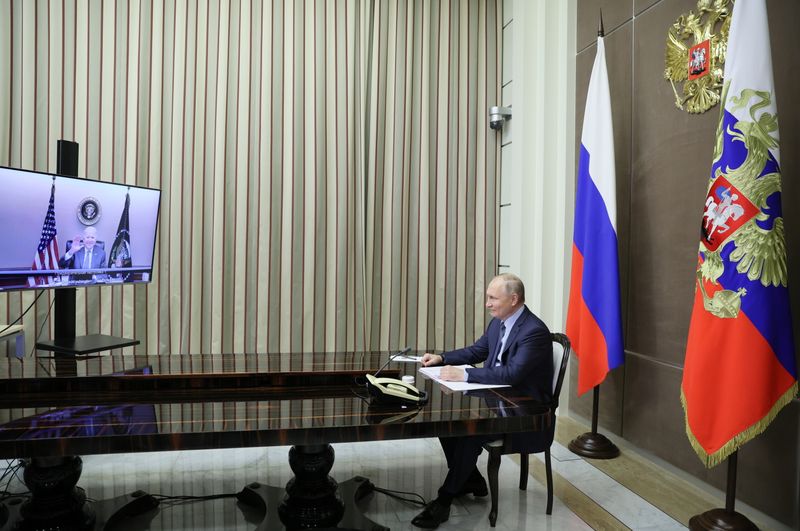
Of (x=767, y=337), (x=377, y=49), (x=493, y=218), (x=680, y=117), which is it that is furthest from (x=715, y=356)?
(x=377, y=49)

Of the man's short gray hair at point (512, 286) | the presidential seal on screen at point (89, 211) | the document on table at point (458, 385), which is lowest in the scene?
the document on table at point (458, 385)

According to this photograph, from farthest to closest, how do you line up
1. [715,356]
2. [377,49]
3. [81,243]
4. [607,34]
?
[377,49] < [607,34] < [81,243] < [715,356]

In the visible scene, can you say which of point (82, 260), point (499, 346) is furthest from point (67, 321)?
point (499, 346)

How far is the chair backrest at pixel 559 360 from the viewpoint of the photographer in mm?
2602

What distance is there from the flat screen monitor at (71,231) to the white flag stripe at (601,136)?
8.04ft

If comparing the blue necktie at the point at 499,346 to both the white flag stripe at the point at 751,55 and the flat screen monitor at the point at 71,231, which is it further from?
the flat screen monitor at the point at 71,231

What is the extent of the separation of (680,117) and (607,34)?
978 millimetres

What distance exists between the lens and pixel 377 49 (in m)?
4.50

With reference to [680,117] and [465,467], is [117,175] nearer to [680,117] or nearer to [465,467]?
[465,467]

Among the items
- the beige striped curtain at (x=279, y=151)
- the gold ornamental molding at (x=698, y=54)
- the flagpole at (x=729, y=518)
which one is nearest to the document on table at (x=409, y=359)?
the flagpole at (x=729, y=518)

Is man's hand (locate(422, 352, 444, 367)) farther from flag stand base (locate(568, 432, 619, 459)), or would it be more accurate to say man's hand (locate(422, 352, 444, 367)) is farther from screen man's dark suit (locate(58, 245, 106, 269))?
screen man's dark suit (locate(58, 245, 106, 269))

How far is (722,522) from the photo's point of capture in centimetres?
243

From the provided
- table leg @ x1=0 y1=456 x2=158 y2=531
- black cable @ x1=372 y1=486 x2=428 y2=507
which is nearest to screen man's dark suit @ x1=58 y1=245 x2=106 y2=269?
table leg @ x1=0 y1=456 x2=158 y2=531

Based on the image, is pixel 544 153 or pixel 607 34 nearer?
pixel 607 34
